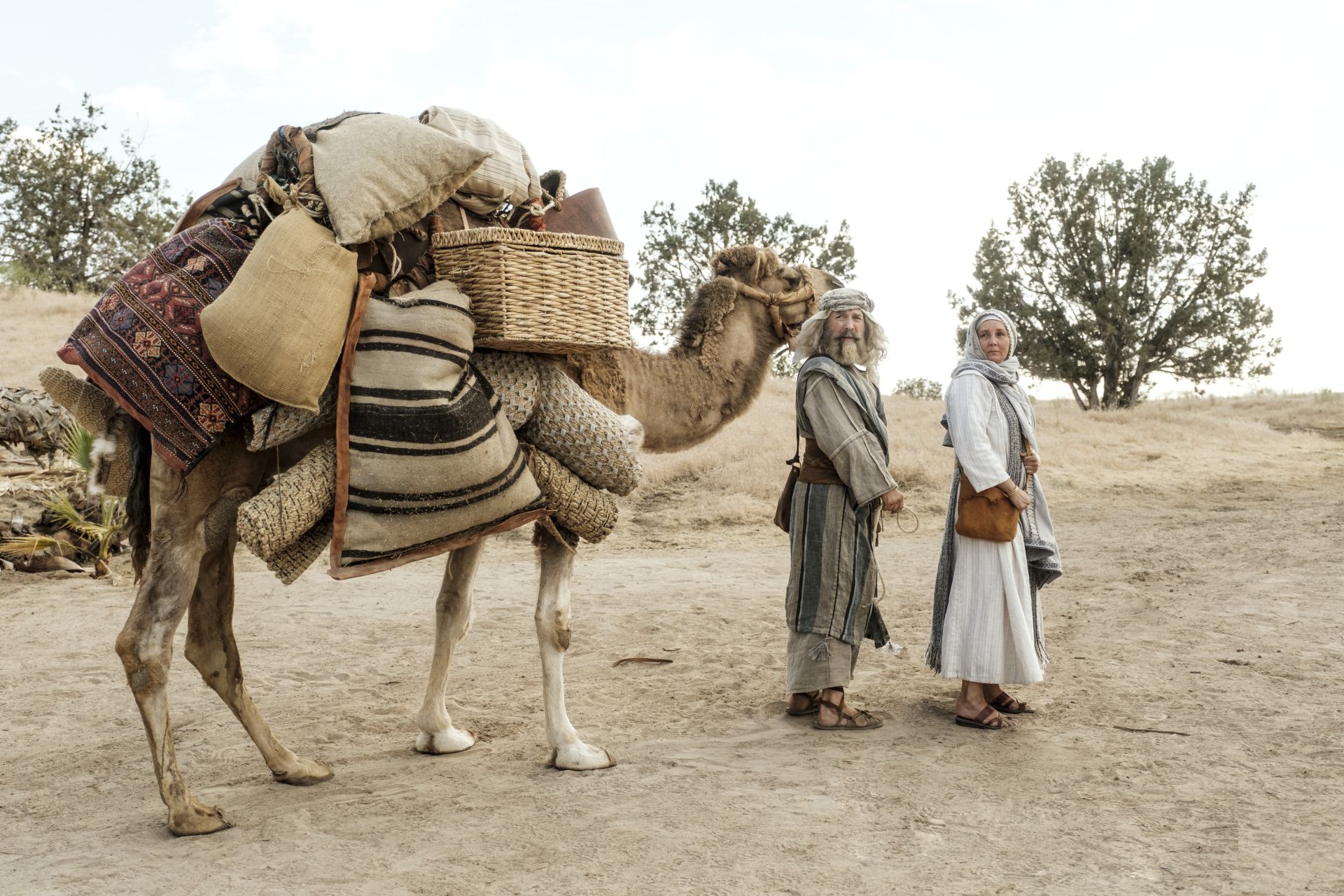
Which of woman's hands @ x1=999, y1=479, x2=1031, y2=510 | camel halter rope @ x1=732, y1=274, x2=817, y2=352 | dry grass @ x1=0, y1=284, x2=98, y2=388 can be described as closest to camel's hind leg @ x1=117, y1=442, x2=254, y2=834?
camel halter rope @ x1=732, y1=274, x2=817, y2=352

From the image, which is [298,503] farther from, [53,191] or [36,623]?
[53,191]

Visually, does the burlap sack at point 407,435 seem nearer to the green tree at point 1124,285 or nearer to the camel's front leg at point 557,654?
the camel's front leg at point 557,654

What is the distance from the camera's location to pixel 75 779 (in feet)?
14.8

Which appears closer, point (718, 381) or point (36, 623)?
point (718, 381)

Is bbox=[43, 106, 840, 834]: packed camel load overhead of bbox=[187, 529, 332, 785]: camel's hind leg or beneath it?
overhead

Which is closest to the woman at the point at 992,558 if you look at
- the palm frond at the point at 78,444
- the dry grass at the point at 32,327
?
the palm frond at the point at 78,444

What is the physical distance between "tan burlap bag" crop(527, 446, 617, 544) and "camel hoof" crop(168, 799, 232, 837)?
1.60 m

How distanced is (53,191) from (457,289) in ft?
93.9

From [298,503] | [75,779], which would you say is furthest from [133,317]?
[75,779]

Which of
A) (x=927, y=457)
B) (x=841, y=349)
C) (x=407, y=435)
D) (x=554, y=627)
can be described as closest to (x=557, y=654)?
(x=554, y=627)

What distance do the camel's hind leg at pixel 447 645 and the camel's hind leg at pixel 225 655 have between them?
528 mm

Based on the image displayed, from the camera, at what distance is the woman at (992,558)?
16.4 feet

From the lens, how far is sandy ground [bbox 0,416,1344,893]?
342 cm

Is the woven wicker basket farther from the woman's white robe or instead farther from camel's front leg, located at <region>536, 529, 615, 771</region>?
the woman's white robe
